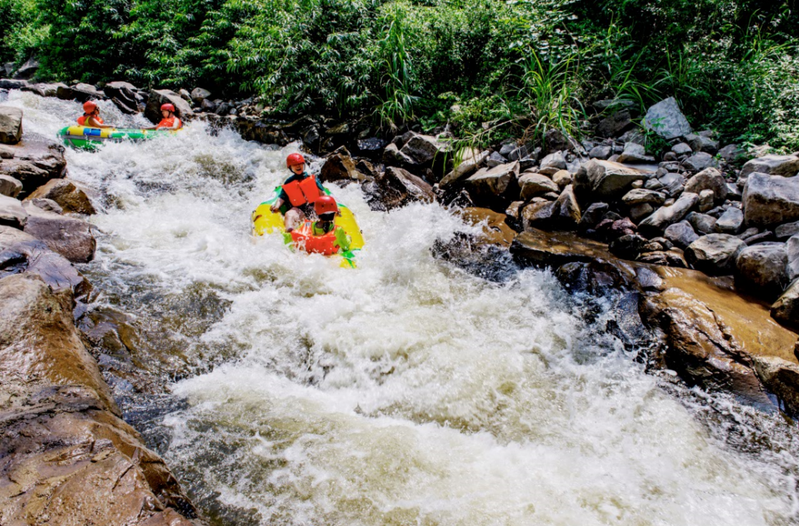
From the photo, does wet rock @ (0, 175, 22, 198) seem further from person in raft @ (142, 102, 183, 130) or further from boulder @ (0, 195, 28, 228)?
person in raft @ (142, 102, 183, 130)

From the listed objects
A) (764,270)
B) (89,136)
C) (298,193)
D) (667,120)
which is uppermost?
(667,120)

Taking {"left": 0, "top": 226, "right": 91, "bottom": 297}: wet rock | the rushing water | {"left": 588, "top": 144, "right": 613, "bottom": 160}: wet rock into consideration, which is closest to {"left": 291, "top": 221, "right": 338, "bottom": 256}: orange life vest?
the rushing water

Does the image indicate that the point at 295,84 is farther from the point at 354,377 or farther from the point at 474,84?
the point at 354,377

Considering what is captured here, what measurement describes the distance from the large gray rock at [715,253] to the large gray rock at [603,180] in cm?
105

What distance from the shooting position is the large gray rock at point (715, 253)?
3.50 metres

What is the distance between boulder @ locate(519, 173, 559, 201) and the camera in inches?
196

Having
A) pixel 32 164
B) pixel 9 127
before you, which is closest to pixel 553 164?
pixel 32 164

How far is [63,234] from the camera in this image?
4008mm

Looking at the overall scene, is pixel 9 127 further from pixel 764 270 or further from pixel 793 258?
pixel 793 258

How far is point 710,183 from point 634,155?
98 cm

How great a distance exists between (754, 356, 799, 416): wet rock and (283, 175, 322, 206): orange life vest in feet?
14.9

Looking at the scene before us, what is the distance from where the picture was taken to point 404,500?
2059mm

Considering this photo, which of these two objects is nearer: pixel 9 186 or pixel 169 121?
pixel 9 186

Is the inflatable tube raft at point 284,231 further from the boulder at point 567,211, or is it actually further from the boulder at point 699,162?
the boulder at point 699,162
